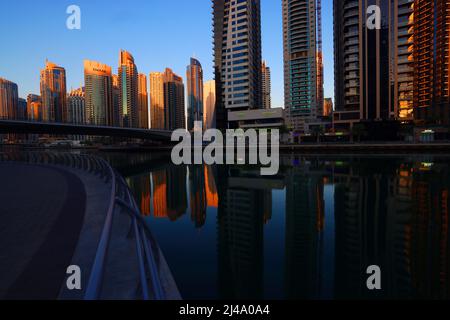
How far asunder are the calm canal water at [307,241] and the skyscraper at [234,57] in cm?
9314

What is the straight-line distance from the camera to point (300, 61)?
147 metres

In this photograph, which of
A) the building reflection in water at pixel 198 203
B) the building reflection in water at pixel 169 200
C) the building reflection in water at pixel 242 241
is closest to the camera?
the building reflection in water at pixel 242 241

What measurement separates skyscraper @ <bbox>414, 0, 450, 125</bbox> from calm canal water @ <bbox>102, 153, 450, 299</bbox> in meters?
84.5

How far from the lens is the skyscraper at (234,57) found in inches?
4341

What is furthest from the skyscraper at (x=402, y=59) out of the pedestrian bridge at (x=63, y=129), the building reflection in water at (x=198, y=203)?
the pedestrian bridge at (x=63, y=129)

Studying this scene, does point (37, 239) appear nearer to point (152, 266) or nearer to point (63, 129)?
point (152, 266)

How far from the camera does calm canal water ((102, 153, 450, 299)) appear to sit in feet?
24.7

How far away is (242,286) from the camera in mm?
7641

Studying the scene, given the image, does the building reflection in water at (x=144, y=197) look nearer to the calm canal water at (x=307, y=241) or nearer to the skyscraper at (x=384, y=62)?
the calm canal water at (x=307, y=241)

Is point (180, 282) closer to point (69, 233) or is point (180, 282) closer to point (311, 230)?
point (69, 233)

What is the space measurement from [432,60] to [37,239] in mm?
120256

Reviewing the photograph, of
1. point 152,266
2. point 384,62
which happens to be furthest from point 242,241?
point 384,62

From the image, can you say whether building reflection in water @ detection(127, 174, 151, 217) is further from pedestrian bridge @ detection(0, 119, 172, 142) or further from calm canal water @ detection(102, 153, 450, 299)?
pedestrian bridge @ detection(0, 119, 172, 142)
